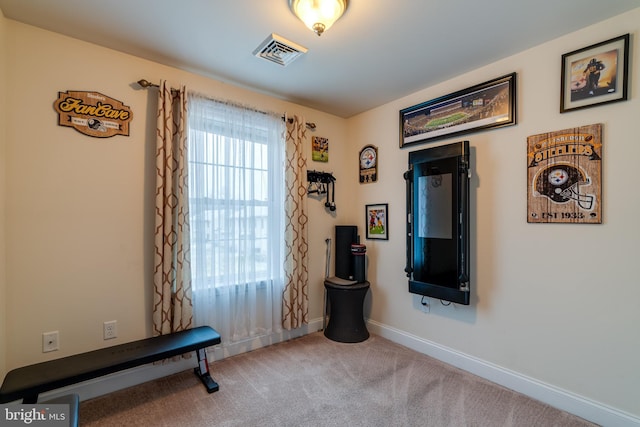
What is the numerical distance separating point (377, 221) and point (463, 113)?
1356 millimetres

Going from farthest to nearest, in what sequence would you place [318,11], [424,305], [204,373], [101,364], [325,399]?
[424,305] < [204,373] < [325,399] < [101,364] < [318,11]

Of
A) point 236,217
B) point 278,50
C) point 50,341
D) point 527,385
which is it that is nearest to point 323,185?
point 236,217

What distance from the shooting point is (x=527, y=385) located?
210cm

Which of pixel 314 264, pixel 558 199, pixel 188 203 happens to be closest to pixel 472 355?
pixel 558 199

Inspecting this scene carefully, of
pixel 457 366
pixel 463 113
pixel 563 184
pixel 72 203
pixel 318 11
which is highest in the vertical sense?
pixel 318 11

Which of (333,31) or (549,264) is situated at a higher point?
(333,31)

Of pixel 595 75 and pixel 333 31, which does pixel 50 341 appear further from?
pixel 595 75

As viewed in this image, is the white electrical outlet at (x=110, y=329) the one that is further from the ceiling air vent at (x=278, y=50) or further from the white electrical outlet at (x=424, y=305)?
the white electrical outlet at (x=424, y=305)

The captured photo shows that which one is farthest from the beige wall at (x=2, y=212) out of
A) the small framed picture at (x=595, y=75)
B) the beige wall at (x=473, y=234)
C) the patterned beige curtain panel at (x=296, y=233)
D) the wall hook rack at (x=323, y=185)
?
Result: the small framed picture at (x=595, y=75)

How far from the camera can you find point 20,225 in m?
1.85

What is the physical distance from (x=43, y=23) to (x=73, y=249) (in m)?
1.49

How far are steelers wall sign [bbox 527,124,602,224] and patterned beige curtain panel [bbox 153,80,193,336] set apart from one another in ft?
8.74

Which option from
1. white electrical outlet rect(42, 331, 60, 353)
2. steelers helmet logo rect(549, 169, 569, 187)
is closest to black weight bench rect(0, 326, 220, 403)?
white electrical outlet rect(42, 331, 60, 353)

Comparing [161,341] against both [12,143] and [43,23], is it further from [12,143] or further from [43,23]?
[43,23]
